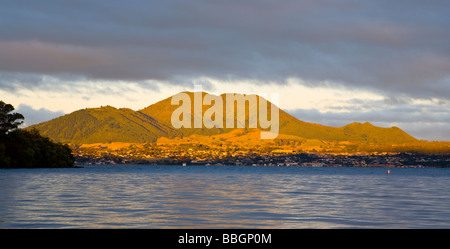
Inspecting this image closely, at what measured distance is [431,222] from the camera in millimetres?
38875

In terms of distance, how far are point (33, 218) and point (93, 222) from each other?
525 centimetres

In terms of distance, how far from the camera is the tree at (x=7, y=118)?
194 meters

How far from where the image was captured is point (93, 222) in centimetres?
3612

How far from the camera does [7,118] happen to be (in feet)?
639

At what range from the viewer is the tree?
19381cm
